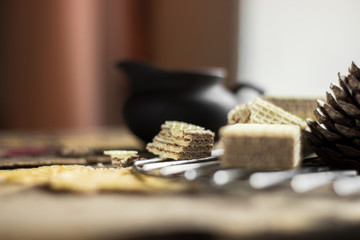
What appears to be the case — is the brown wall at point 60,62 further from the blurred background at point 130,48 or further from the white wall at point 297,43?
the white wall at point 297,43

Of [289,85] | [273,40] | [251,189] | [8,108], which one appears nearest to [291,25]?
[273,40]

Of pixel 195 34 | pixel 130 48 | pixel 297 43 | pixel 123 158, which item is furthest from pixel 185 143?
pixel 130 48

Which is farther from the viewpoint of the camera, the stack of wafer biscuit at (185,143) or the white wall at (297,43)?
the white wall at (297,43)

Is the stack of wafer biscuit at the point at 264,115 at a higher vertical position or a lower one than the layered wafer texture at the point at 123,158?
higher

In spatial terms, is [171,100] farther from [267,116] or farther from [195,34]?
[195,34]

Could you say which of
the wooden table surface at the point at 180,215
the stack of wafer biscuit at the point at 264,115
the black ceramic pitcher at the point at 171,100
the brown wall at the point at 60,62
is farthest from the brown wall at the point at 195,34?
the wooden table surface at the point at 180,215

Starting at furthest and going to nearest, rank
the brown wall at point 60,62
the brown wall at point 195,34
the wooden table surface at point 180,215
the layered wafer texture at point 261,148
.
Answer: the brown wall at point 195,34 → the brown wall at point 60,62 → the layered wafer texture at point 261,148 → the wooden table surface at point 180,215
